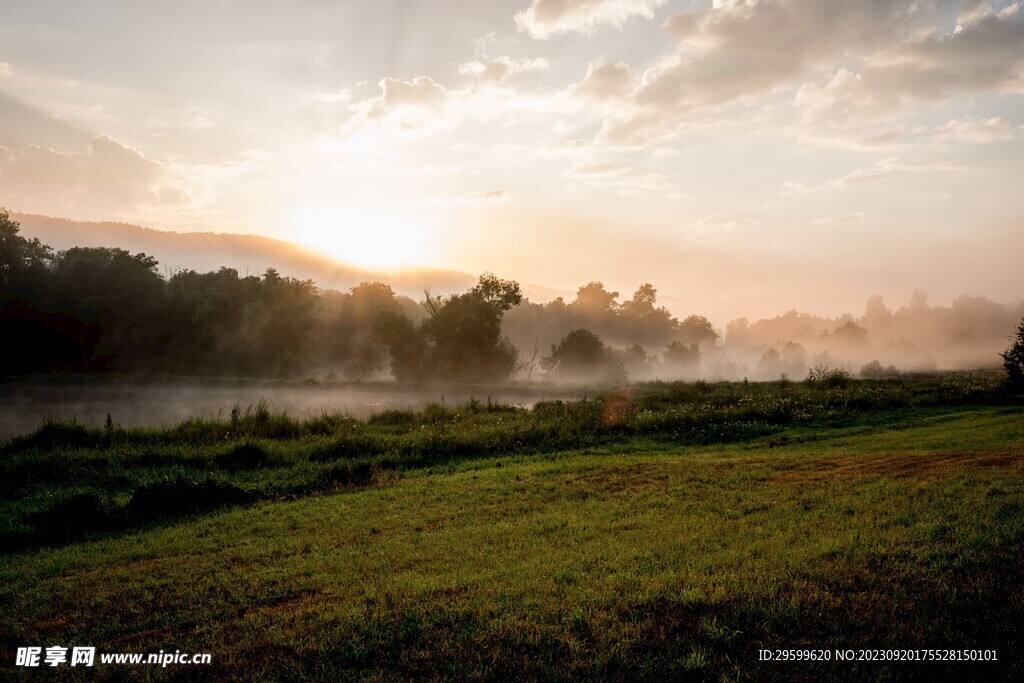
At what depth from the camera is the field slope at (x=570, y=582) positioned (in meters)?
6.72

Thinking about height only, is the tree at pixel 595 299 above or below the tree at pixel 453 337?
above

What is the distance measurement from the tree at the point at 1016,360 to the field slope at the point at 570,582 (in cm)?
3232

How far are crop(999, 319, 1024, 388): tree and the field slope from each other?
→ 1272 inches

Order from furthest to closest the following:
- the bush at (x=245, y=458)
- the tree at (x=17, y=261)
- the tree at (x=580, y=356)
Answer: the tree at (x=580, y=356), the tree at (x=17, y=261), the bush at (x=245, y=458)

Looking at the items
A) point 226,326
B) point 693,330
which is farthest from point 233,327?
point 693,330

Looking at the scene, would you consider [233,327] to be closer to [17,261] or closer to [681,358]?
[17,261]

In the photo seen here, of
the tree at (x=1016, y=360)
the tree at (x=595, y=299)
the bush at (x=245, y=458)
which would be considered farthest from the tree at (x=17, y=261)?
the tree at (x=595, y=299)

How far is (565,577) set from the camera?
349 inches

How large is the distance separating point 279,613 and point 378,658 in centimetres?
213

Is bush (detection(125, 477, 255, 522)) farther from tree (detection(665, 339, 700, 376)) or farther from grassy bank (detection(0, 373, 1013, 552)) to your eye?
tree (detection(665, 339, 700, 376))

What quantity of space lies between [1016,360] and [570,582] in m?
45.9

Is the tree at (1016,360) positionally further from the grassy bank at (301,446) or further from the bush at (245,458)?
the bush at (245,458)

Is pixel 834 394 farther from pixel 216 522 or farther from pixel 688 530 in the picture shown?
pixel 216 522

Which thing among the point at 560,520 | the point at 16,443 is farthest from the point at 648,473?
the point at 16,443
